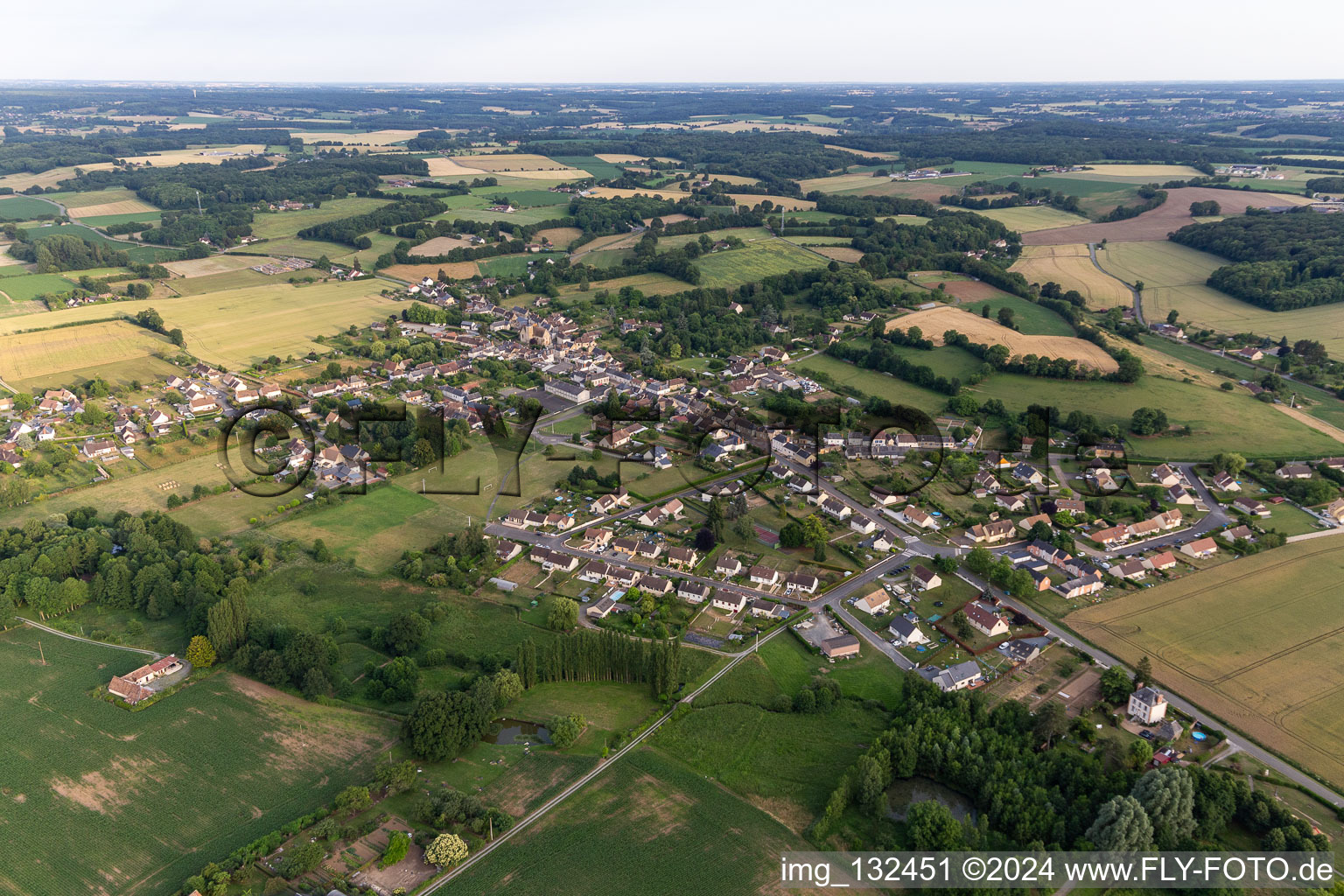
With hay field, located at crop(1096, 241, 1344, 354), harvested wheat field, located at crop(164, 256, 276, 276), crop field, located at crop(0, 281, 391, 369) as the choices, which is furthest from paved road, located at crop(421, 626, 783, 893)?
harvested wheat field, located at crop(164, 256, 276, 276)

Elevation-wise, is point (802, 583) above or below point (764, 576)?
below

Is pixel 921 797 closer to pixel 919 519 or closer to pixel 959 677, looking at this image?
pixel 959 677

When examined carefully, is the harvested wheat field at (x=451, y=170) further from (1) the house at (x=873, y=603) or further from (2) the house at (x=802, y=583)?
(1) the house at (x=873, y=603)

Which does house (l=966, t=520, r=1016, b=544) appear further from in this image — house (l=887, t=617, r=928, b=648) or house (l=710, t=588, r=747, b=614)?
house (l=710, t=588, r=747, b=614)

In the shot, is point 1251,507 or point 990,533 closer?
point 990,533

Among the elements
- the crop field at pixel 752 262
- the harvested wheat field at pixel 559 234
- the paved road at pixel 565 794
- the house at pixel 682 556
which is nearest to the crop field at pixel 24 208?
the harvested wheat field at pixel 559 234

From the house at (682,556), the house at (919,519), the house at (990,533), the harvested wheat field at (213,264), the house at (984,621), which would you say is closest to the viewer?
the house at (984,621)

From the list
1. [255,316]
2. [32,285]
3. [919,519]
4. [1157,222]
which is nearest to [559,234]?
[255,316]

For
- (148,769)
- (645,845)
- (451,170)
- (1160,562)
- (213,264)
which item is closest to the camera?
(645,845)
